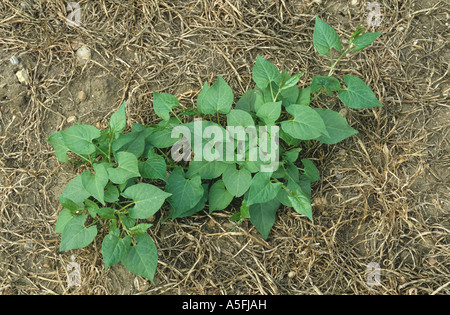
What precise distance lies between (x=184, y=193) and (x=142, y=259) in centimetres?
33

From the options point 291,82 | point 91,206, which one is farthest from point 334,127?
point 91,206

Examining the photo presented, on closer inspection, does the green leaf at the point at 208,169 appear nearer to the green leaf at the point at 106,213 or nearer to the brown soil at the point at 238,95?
the brown soil at the point at 238,95

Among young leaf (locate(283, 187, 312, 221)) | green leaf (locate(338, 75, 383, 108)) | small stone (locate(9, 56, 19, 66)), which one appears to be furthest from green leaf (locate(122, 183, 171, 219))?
small stone (locate(9, 56, 19, 66))

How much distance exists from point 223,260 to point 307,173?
0.57 metres

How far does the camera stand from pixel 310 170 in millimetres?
1697

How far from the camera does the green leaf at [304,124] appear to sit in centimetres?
147

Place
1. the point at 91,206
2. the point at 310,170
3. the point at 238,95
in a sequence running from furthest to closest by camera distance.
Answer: the point at 238,95 → the point at 310,170 → the point at 91,206

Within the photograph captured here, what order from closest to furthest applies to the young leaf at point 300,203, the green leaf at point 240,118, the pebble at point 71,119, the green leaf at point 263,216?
1. the young leaf at point 300,203
2. the green leaf at point 240,118
3. the green leaf at point 263,216
4. the pebble at point 71,119

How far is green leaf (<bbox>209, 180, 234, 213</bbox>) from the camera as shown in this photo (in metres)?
1.68

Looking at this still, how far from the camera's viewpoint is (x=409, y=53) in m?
1.90

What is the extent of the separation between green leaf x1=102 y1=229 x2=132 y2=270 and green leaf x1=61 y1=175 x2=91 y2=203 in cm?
22

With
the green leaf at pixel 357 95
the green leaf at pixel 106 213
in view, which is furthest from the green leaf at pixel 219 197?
the green leaf at pixel 357 95

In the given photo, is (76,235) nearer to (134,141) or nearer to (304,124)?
(134,141)

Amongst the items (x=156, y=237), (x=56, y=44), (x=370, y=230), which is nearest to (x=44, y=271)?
(x=156, y=237)
